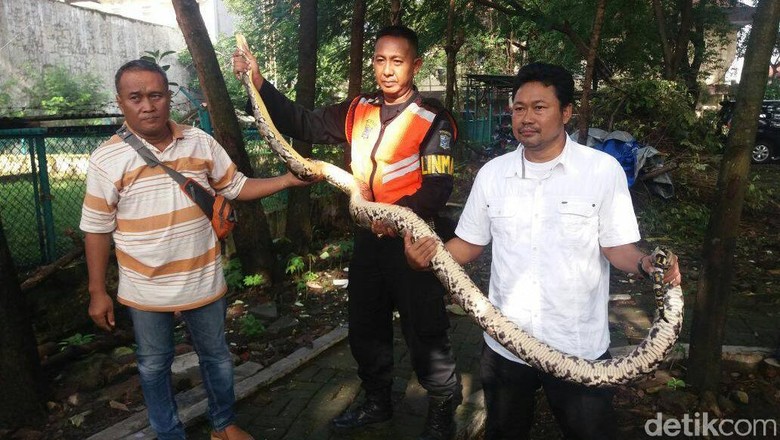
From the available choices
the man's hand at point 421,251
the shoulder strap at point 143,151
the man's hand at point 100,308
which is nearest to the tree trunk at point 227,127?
the shoulder strap at point 143,151

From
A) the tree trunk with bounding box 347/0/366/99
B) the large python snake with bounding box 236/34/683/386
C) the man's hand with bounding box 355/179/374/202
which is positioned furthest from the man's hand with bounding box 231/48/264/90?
the tree trunk with bounding box 347/0/366/99

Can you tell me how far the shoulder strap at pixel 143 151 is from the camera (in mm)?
2426

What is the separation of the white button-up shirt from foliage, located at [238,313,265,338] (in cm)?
299

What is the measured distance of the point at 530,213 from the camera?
7.02 ft

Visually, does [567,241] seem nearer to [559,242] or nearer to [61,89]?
[559,242]

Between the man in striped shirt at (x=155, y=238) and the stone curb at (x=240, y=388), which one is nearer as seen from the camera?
the man in striped shirt at (x=155, y=238)

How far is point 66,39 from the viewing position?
17.3 meters

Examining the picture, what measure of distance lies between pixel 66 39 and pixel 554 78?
19535 mm

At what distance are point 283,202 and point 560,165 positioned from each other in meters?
5.68

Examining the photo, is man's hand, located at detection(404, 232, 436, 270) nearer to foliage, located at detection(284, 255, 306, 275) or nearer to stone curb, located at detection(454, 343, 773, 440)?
stone curb, located at detection(454, 343, 773, 440)

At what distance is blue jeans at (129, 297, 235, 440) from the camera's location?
251 centimetres

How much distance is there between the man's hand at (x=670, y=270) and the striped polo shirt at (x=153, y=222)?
6.36 ft

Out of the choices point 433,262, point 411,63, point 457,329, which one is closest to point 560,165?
point 433,262

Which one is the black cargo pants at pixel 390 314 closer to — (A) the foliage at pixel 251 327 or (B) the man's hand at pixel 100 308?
(B) the man's hand at pixel 100 308
